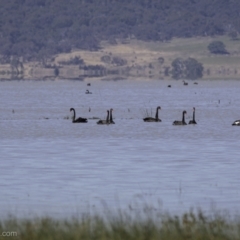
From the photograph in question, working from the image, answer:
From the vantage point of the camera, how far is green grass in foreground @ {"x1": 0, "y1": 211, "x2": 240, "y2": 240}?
12.7 meters

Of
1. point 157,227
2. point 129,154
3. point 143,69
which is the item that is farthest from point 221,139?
point 143,69

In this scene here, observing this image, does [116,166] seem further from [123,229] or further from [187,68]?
[187,68]

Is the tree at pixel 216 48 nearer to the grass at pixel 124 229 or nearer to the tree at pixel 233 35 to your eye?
the tree at pixel 233 35

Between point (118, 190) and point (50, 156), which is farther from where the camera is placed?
point (50, 156)

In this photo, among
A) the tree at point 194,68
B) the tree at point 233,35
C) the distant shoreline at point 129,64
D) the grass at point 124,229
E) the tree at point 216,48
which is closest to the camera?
the grass at point 124,229

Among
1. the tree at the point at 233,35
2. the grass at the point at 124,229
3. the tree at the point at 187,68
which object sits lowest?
the tree at the point at 187,68

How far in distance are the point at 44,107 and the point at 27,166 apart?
38116 millimetres

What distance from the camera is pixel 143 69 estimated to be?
171 meters

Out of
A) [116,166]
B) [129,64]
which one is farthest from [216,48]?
[116,166]

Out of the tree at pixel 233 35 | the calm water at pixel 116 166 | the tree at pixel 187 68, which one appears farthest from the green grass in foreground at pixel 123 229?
the tree at pixel 233 35

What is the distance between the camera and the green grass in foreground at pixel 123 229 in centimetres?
1270

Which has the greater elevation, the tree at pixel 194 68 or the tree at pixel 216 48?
the tree at pixel 216 48

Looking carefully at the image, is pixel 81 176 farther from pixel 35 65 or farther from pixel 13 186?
pixel 35 65

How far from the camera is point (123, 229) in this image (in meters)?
13.1
